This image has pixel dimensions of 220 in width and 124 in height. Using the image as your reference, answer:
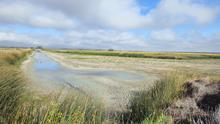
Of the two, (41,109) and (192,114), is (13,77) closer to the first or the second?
(41,109)

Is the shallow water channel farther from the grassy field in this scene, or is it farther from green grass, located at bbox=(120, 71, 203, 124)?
the grassy field

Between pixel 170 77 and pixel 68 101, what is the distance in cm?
509

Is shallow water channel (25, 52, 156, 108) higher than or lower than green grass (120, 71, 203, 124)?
lower

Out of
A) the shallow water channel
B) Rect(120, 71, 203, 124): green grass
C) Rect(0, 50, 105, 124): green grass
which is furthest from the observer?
the shallow water channel

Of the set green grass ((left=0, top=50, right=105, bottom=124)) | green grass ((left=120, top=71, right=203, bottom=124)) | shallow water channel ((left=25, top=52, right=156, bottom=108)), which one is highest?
green grass ((left=0, top=50, right=105, bottom=124))

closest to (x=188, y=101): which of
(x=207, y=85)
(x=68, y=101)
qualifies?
(x=207, y=85)

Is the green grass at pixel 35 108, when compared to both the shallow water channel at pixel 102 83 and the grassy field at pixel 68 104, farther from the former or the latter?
the shallow water channel at pixel 102 83

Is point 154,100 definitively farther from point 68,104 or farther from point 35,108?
point 35,108

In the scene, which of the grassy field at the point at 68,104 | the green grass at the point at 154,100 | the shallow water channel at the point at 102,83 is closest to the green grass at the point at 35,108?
the grassy field at the point at 68,104

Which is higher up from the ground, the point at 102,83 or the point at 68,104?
the point at 68,104

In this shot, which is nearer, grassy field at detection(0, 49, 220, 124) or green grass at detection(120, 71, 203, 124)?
grassy field at detection(0, 49, 220, 124)

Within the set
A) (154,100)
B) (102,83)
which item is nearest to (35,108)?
(154,100)

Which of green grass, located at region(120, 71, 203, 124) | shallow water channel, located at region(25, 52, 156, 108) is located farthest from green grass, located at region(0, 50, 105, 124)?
shallow water channel, located at region(25, 52, 156, 108)

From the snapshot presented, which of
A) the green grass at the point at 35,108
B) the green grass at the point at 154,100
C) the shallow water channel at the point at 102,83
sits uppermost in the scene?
the green grass at the point at 35,108
